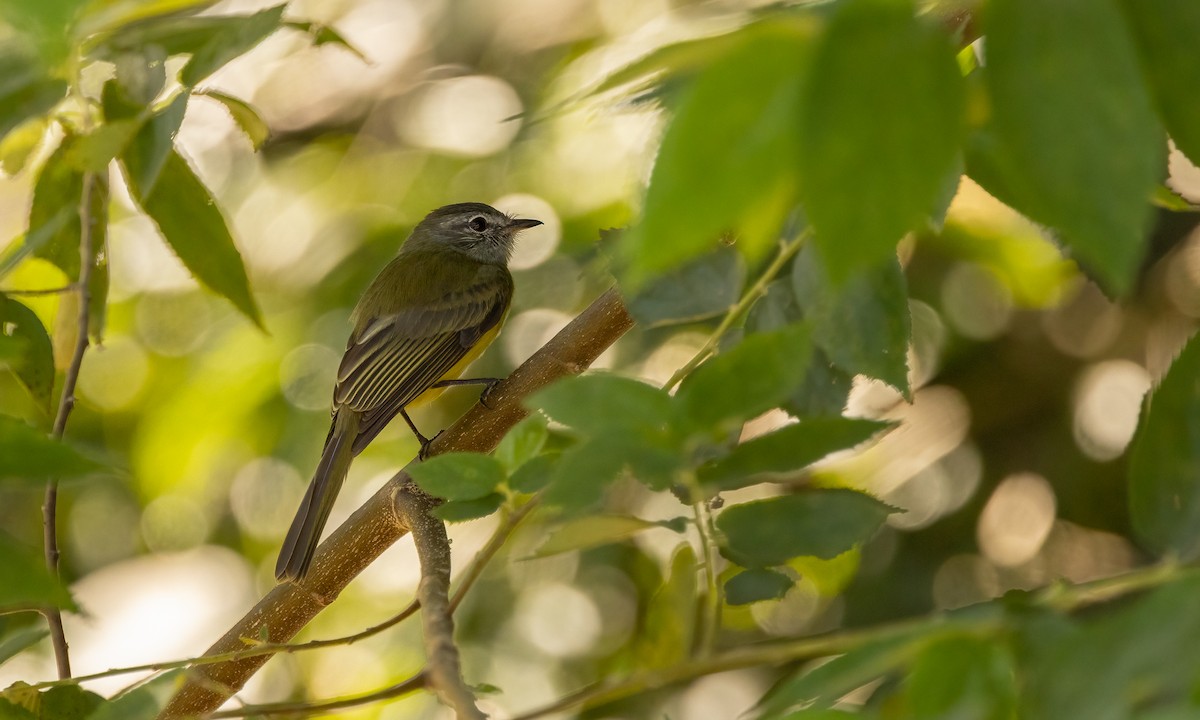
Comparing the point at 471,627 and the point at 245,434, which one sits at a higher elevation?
the point at 245,434

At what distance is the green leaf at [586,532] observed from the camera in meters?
1.03

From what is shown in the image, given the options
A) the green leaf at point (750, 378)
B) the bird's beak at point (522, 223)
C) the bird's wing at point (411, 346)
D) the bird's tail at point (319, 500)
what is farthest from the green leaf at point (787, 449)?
the bird's beak at point (522, 223)

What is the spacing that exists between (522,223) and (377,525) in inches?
88.9

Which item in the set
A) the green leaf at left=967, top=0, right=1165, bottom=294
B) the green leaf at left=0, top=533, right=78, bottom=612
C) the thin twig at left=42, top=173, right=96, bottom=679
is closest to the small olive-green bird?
the thin twig at left=42, top=173, right=96, bottom=679

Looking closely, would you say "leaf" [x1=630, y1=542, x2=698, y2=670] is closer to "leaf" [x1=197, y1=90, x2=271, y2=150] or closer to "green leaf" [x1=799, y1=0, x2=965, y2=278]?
"green leaf" [x1=799, y1=0, x2=965, y2=278]

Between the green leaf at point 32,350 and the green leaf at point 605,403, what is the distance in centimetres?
102

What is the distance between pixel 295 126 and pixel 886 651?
4013mm

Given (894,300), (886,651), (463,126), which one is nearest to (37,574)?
(886,651)

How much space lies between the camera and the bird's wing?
3.16 metres

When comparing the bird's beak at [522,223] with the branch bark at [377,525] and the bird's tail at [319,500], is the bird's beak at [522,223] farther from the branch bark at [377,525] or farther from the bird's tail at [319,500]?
the branch bark at [377,525]

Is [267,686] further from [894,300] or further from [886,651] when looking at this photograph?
[886,651]

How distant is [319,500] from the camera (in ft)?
9.24

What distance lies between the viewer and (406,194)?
3744 mm

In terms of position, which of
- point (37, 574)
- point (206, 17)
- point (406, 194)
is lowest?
point (406, 194)
